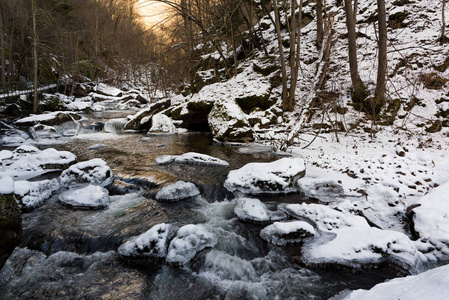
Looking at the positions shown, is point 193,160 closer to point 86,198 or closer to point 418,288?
point 86,198

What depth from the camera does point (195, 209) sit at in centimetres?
561

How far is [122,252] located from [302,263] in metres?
2.98

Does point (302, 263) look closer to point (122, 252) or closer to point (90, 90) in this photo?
point (122, 252)

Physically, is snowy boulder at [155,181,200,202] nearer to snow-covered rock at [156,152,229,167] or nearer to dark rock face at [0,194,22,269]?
snow-covered rock at [156,152,229,167]

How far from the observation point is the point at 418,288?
6.54 ft

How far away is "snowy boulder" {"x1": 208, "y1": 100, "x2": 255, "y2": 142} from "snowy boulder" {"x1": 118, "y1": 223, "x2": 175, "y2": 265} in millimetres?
7028

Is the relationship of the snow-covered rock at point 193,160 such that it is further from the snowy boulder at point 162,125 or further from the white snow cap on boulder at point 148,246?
the snowy boulder at point 162,125

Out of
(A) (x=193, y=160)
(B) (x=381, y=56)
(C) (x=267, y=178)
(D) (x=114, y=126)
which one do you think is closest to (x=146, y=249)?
(C) (x=267, y=178)

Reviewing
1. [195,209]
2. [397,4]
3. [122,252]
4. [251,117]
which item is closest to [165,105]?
[251,117]

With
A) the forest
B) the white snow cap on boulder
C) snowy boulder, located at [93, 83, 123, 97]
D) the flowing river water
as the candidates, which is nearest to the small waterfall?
the forest

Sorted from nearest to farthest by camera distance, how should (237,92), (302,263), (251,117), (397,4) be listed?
1. (302,263)
2. (251,117)
3. (237,92)
4. (397,4)

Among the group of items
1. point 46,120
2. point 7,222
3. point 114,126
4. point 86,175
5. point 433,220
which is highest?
point 46,120

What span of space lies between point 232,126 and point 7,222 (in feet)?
27.7

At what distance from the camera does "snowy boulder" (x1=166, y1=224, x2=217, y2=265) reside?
3.86 metres
